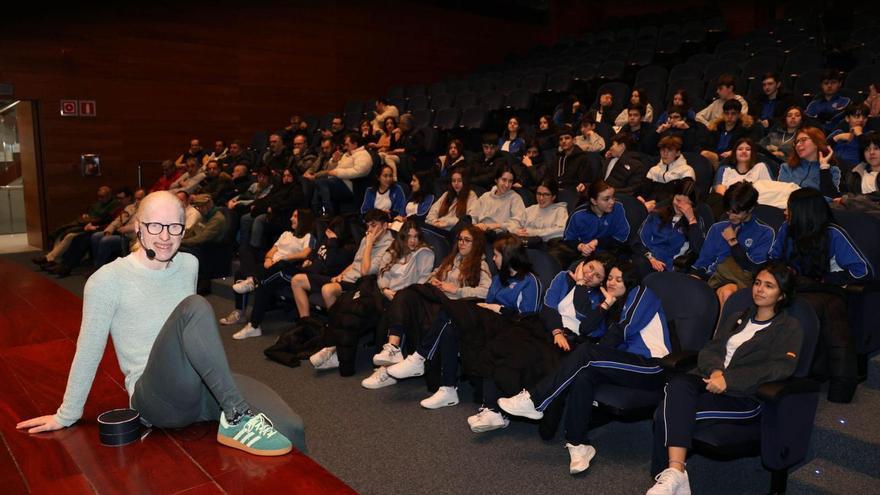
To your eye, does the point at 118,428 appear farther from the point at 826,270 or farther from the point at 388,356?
the point at 826,270

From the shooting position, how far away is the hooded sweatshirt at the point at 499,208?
5000mm

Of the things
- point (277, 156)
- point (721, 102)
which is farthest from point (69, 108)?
point (721, 102)

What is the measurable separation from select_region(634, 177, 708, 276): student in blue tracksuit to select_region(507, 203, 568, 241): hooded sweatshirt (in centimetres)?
66

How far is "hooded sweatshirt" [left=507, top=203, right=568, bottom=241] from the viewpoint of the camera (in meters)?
4.62

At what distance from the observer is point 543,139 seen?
6.57 meters

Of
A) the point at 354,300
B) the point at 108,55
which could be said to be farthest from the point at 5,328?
the point at 108,55

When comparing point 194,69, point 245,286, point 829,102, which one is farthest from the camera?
point 194,69

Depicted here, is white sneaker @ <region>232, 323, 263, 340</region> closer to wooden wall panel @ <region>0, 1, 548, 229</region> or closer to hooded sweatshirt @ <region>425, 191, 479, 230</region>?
hooded sweatshirt @ <region>425, 191, 479, 230</region>

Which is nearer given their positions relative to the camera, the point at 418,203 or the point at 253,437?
the point at 253,437

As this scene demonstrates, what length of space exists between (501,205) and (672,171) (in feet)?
4.22

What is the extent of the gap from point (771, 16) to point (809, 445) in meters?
10.4

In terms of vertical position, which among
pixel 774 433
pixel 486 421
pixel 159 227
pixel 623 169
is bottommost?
pixel 486 421

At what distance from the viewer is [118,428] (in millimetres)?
1987

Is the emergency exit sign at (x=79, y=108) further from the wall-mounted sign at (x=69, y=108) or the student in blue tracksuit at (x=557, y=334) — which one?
the student in blue tracksuit at (x=557, y=334)
